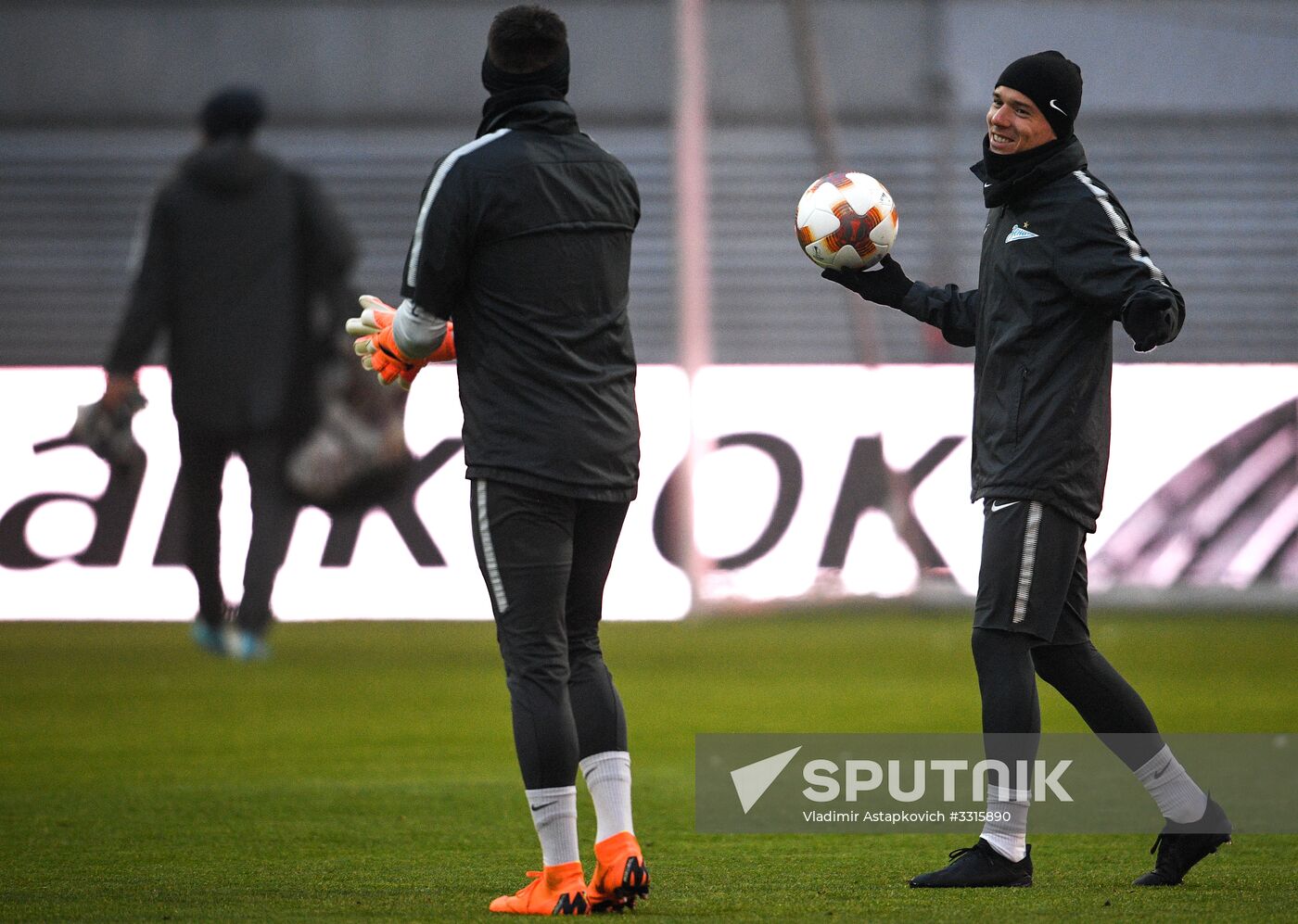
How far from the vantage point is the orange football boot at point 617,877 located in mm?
3430

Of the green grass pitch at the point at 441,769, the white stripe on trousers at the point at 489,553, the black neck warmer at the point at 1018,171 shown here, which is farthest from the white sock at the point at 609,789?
the black neck warmer at the point at 1018,171

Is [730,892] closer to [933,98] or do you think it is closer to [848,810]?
[848,810]

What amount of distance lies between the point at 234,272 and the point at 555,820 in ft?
23.7

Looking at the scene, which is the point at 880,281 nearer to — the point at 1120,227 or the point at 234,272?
the point at 1120,227

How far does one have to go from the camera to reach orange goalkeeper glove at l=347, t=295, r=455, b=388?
12.0 ft

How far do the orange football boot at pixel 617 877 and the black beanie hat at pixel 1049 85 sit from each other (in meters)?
1.60

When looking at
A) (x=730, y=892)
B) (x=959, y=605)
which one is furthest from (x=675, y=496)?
(x=730, y=892)

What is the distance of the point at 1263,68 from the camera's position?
531 inches

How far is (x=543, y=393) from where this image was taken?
352 centimetres

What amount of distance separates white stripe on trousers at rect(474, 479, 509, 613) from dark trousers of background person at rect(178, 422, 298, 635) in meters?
5.80
